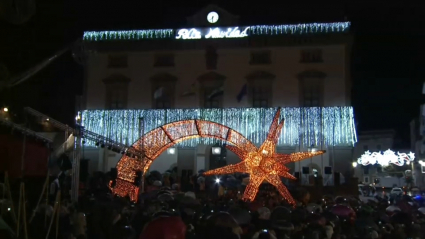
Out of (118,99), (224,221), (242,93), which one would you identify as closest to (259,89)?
(242,93)

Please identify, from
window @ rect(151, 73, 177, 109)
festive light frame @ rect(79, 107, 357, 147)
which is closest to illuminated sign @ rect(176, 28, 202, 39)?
window @ rect(151, 73, 177, 109)

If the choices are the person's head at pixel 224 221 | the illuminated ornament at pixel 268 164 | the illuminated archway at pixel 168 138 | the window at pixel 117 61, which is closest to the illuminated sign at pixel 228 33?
the window at pixel 117 61

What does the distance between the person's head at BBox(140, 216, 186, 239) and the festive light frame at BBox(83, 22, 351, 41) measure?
28.1m

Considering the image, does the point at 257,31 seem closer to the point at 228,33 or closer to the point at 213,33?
the point at 228,33

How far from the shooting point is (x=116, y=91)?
36.1 metres

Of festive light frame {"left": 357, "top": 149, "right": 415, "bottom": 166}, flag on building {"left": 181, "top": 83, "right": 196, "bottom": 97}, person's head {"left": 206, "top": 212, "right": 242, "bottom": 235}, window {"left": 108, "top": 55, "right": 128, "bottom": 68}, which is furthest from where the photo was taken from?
festive light frame {"left": 357, "top": 149, "right": 415, "bottom": 166}

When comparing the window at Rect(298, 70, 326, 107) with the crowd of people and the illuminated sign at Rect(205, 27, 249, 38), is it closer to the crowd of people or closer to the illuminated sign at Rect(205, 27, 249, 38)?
the illuminated sign at Rect(205, 27, 249, 38)

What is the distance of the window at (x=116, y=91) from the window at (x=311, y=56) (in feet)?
38.0

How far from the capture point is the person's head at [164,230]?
22.8 feet

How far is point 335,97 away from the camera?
33875mm

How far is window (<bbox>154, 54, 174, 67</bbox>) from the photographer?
3566 centimetres

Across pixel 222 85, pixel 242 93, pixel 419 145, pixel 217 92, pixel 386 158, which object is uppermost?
pixel 222 85

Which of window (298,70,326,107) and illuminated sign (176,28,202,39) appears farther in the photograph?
illuminated sign (176,28,202,39)

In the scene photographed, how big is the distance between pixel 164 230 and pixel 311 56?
93.9 feet
